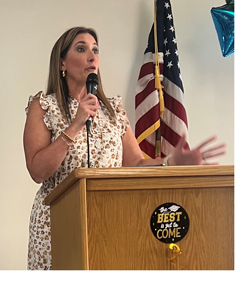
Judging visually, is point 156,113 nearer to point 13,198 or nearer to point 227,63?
point 227,63

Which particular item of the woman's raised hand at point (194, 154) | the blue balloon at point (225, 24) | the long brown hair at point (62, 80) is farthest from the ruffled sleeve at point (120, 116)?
the blue balloon at point (225, 24)

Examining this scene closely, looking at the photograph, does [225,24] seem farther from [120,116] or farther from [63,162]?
[63,162]

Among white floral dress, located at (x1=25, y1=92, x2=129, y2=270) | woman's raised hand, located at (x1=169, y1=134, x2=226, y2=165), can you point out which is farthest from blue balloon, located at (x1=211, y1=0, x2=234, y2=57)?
woman's raised hand, located at (x1=169, y1=134, x2=226, y2=165)

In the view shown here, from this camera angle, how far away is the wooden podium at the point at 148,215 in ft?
4.00

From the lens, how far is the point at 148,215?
48.5 inches

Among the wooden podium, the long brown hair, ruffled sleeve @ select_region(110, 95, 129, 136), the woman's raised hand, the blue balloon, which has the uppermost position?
the blue balloon

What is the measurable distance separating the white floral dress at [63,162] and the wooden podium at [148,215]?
2.72ft

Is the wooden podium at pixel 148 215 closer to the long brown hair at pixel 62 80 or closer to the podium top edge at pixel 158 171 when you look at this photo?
the podium top edge at pixel 158 171

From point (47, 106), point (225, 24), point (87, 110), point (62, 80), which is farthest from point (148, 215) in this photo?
point (225, 24)

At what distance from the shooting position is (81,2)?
3453mm

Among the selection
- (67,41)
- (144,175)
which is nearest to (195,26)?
(67,41)

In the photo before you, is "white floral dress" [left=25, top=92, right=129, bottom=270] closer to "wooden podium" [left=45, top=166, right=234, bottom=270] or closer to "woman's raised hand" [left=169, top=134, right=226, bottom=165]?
"woman's raised hand" [left=169, top=134, right=226, bottom=165]

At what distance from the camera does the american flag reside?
132 inches

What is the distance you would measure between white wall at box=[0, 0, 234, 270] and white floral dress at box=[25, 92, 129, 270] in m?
1.07
